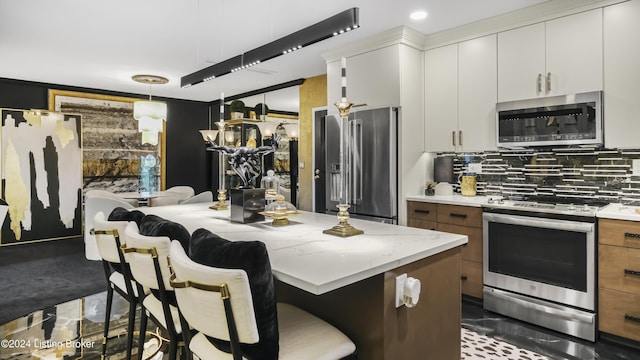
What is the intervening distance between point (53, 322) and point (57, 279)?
4.52 ft

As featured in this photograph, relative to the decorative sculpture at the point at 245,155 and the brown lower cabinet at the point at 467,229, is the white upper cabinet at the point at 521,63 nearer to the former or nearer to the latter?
the brown lower cabinet at the point at 467,229

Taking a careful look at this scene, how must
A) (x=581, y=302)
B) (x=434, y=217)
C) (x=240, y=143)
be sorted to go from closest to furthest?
(x=581, y=302), (x=434, y=217), (x=240, y=143)

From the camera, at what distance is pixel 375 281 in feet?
4.73

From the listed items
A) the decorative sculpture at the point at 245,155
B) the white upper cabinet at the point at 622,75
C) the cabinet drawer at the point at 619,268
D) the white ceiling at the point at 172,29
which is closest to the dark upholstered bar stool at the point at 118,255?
the decorative sculpture at the point at 245,155

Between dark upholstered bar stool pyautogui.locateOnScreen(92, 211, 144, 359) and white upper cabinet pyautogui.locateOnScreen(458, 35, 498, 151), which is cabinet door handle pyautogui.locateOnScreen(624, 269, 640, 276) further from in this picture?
dark upholstered bar stool pyautogui.locateOnScreen(92, 211, 144, 359)

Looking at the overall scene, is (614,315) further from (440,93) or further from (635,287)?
(440,93)

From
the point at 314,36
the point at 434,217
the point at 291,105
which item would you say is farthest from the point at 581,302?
the point at 291,105

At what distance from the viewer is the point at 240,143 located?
22.9 ft

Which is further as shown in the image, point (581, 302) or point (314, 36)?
point (581, 302)

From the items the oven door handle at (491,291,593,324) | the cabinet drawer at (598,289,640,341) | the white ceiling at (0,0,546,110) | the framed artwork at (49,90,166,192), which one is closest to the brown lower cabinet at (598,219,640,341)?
the cabinet drawer at (598,289,640,341)

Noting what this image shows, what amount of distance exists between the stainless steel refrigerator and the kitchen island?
1716mm

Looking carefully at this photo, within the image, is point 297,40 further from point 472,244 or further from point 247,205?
point 472,244

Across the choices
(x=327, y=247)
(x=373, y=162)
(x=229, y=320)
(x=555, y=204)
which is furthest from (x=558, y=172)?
(x=229, y=320)

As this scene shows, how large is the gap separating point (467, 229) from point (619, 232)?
1088mm
